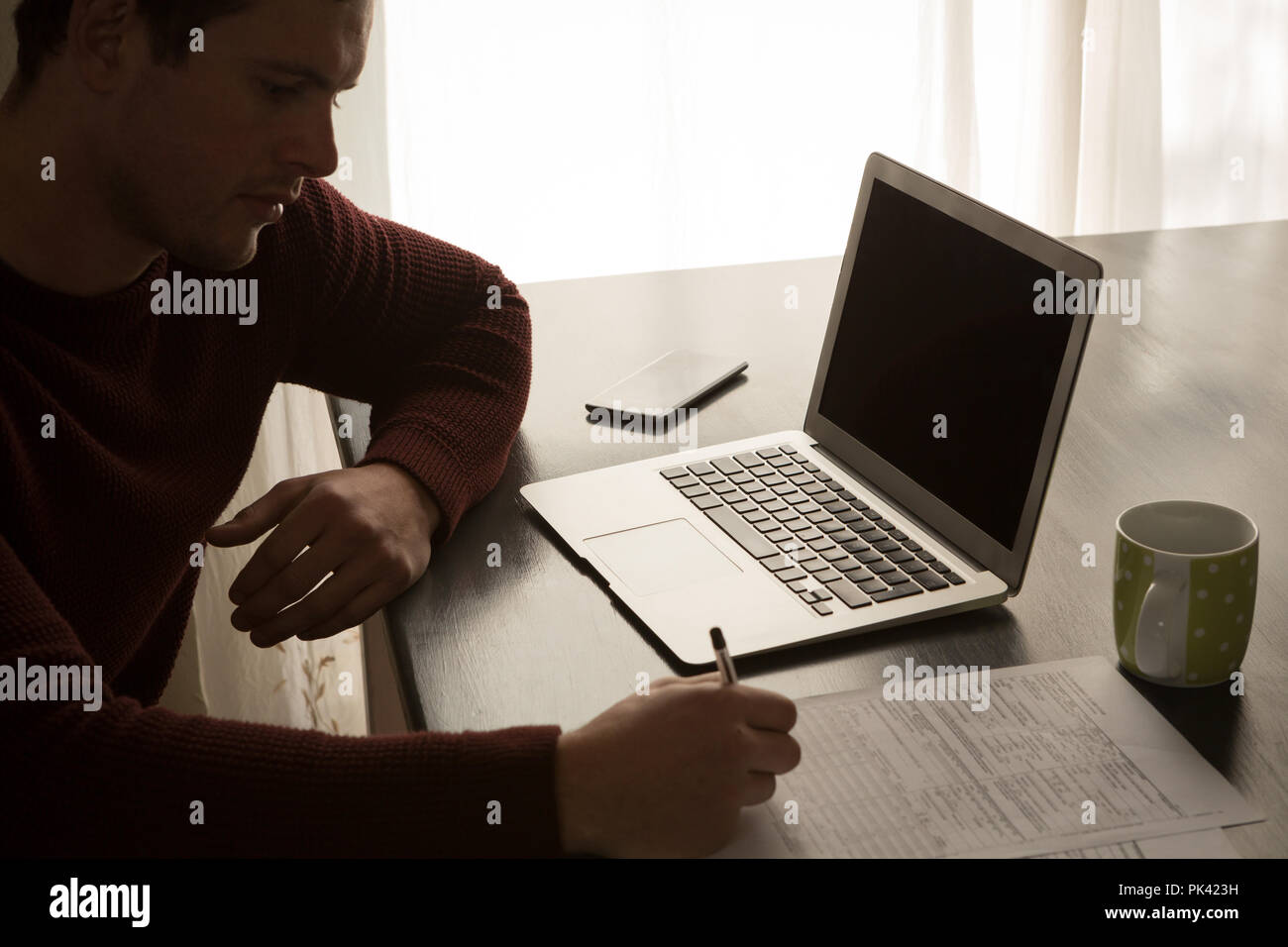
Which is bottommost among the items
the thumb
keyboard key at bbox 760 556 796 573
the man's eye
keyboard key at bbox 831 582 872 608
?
keyboard key at bbox 831 582 872 608

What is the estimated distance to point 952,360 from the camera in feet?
3.16

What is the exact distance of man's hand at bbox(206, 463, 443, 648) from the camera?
92cm

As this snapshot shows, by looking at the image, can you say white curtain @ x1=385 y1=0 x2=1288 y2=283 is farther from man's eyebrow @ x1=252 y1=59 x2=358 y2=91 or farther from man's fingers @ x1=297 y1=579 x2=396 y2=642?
man's fingers @ x1=297 y1=579 x2=396 y2=642

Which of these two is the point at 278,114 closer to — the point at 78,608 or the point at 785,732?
the point at 78,608

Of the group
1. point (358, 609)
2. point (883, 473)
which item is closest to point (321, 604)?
point (358, 609)

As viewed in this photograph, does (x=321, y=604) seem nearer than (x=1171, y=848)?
No

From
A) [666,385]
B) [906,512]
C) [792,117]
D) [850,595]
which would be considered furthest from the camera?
[792,117]

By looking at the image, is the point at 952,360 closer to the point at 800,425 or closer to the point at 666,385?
the point at 800,425

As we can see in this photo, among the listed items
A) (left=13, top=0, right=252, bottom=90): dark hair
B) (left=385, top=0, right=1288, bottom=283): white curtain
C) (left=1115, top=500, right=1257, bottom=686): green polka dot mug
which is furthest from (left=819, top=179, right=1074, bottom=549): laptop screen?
(left=385, top=0, right=1288, bottom=283): white curtain

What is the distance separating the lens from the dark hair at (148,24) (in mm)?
888

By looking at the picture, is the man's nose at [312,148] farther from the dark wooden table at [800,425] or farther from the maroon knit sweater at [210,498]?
the dark wooden table at [800,425]

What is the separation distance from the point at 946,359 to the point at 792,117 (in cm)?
138
